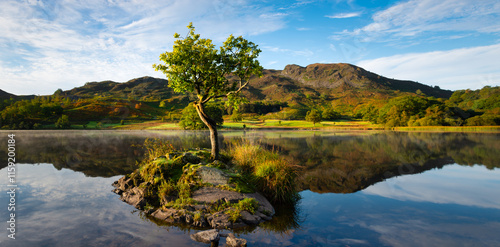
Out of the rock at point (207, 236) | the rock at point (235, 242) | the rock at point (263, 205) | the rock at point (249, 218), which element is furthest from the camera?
the rock at point (263, 205)

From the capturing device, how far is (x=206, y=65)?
480 inches

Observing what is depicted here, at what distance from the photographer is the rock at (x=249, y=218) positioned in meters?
7.43

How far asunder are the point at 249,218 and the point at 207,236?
1680mm

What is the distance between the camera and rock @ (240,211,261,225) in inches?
293

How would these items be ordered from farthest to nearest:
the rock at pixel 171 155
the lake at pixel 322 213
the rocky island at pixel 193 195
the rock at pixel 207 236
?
the rock at pixel 171 155 → the rocky island at pixel 193 195 → the lake at pixel 322 213 → the rock at pixel 207 236

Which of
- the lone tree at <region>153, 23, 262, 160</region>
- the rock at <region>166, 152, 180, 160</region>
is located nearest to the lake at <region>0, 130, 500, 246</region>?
the rock at <region>166, 152, 180, 160</region>

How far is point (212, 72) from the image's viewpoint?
41.1 ft

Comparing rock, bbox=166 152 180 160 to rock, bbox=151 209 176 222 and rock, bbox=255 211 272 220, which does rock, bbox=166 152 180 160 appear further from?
rock, bbox=255 211 272 220

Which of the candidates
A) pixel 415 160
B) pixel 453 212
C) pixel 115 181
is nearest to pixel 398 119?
pixel 415 160

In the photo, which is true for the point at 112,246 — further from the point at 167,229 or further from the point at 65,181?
the point at 65,181

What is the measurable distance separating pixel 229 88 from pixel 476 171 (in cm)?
1731

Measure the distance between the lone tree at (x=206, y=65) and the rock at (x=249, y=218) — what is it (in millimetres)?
5244

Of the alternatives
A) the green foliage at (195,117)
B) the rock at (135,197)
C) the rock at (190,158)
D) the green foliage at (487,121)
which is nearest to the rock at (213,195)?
the rock at (135,197)

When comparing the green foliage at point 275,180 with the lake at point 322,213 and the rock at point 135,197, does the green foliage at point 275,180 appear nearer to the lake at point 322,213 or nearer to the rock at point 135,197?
the lake at point 322,213
